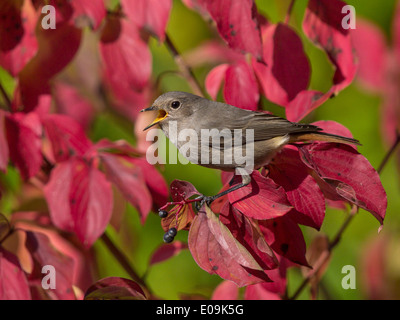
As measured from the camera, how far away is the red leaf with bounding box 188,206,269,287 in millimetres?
1038

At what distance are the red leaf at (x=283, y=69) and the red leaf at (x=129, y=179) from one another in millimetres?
410

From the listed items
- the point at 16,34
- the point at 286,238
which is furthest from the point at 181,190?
the point at 16,34

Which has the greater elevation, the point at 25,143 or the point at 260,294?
the point at 25,143

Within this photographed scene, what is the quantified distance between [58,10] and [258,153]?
69 cm

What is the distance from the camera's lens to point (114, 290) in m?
1.20

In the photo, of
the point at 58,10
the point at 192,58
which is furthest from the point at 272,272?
the point at 192,58

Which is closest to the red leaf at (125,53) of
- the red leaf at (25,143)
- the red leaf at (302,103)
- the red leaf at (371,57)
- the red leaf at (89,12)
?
the red leaf at (89,12)

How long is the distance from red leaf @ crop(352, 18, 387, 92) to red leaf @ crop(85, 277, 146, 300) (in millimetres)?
1515

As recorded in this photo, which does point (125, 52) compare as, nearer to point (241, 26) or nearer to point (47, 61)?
point (47, 61)

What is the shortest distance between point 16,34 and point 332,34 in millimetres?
836

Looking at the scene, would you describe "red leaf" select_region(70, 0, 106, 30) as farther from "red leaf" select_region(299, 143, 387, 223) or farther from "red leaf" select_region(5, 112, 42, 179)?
"red leaf" select_region(299, 143, 387, 223)

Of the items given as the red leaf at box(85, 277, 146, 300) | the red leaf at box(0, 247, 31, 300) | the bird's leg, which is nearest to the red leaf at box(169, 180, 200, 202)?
the bird's leg

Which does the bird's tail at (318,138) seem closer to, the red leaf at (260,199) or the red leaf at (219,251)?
the red leaf at (260,199)
